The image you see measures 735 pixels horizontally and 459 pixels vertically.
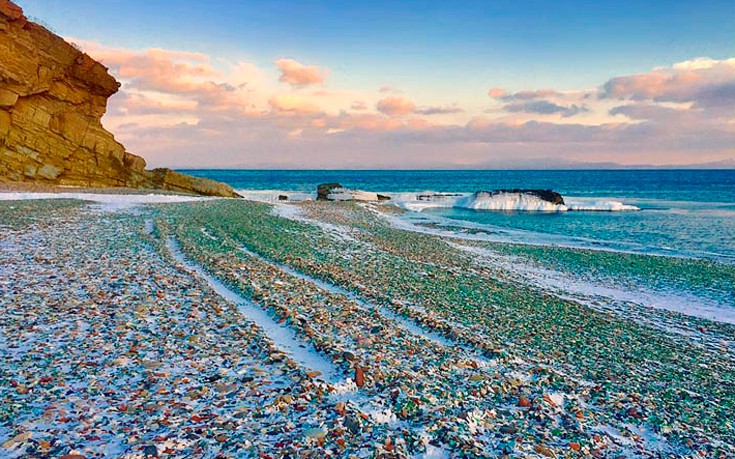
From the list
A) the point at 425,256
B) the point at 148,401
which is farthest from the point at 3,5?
the point at 148,401

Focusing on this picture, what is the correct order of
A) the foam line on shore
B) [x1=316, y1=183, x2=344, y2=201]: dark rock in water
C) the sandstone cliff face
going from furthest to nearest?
[x1=316, y1=183, x2=344, y2=201]: dark rock in water, the sandstone cliff face, the foam line on shore

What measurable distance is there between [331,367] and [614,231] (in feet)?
112

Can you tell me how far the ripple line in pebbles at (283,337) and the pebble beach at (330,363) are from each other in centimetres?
5

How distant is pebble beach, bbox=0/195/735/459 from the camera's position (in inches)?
219

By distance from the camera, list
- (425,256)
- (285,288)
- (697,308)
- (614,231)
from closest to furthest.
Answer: (285,288) → (697,308) → (425,256) → (614,231)

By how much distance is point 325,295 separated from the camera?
11844 mm

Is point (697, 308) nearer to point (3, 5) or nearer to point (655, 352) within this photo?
point (655, 352)

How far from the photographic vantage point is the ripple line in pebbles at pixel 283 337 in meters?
7.49

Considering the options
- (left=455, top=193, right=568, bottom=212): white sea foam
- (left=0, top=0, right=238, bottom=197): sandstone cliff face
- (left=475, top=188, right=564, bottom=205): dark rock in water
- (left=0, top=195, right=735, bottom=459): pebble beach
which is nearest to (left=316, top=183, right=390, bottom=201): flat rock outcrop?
(left=455, top=193, right=568, bottom=212): white sea foam

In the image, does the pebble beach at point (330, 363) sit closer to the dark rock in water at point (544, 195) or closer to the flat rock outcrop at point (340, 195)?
the dark rock in water at point (544, 195)

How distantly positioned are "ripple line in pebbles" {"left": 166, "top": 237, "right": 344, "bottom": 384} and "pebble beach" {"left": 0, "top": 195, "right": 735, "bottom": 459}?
5cm

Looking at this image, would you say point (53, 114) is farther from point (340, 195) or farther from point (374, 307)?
point (374, 307)

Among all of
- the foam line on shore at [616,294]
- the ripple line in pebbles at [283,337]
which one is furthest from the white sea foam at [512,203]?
the ripple line in pebbles at [283,337]

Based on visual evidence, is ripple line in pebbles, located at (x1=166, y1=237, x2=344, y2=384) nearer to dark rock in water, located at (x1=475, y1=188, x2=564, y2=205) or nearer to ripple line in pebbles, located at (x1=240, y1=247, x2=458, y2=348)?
ripple line in pebbles, located at (x1=240, y1=247, x2=458, y2=348)
